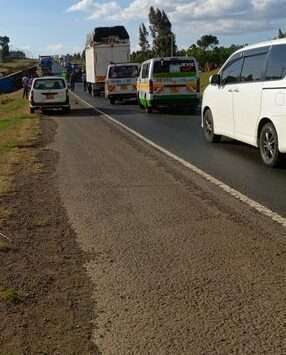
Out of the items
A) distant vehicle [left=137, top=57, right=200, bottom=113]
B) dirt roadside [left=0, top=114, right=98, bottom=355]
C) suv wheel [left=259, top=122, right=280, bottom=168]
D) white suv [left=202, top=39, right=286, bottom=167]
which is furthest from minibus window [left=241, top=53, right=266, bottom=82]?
distant vehicle [left=137, top=57, right=200, bottom=113]

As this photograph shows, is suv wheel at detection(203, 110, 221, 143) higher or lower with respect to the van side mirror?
lower

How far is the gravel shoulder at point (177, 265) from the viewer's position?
3.88 metres

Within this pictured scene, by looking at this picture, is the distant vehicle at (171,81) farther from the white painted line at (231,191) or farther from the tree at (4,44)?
the tree at (4,44)

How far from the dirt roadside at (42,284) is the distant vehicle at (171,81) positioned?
1522cm

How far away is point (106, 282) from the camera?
4.89 metres

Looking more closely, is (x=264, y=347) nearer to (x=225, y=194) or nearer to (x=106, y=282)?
(x=106, y=282)

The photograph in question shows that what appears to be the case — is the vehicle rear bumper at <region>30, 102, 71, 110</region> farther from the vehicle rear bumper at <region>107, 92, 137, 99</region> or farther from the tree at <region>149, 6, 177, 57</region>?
the tree at <region>149, 6, 177, 57</region>

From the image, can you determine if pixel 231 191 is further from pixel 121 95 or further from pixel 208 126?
pixel 121 95

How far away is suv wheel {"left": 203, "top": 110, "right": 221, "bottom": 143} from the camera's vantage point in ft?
43.3

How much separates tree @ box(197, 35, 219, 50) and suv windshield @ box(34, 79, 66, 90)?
5842 cm

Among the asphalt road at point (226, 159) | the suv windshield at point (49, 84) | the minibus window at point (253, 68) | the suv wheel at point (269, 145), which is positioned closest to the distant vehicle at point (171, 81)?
the asphalt road at point (226, 159)

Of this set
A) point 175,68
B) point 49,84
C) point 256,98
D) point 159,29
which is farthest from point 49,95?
point 159,29

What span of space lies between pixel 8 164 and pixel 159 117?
11.1 meters

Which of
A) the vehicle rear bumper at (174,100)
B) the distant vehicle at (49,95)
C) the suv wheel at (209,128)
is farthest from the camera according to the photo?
the distant vehicle at (49,95)
